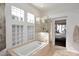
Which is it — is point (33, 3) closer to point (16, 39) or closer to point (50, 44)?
point (16, 39)

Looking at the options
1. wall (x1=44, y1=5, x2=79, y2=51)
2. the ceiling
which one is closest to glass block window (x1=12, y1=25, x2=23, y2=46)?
the ceiling

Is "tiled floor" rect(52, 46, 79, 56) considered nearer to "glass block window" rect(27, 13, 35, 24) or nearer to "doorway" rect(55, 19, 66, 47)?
"doorway" rect(55, 19, 66, 47)

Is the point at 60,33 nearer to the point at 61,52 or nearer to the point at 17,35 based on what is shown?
the point at 61,52

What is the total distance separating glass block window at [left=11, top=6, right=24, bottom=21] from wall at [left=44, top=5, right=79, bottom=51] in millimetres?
459

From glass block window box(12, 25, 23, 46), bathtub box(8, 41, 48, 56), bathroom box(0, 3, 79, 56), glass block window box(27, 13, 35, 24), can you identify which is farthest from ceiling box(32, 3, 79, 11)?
bathtub box(8, 41, 48, 56)

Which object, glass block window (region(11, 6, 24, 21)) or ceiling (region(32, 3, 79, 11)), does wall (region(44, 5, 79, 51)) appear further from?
glass block window (region(11, 6, 24, 21))

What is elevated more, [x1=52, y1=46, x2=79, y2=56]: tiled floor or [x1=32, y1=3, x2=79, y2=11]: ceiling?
[x1=32, y1=3, x2=79, y2=11]: ceiling

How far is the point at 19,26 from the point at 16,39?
206 mm

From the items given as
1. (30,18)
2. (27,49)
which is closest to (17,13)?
(30,18)

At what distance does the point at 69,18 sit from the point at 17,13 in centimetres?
81

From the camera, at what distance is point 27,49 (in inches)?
46.8

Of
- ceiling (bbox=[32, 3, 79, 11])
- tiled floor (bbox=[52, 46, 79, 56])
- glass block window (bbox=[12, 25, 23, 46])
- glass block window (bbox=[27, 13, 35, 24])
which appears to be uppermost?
ceiling (bbox=[32, 3, 79, 11])

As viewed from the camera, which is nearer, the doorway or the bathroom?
the bathroom

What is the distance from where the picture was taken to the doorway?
47.8 inches
